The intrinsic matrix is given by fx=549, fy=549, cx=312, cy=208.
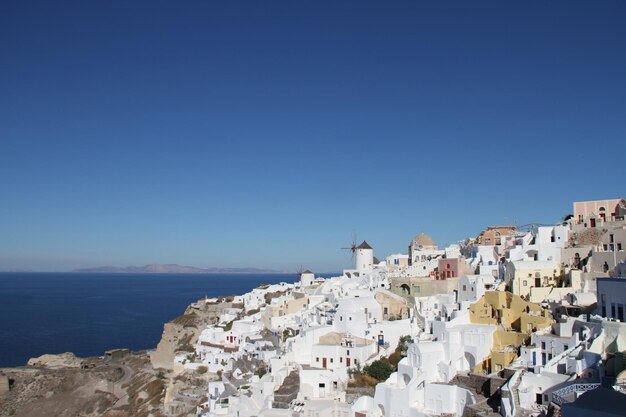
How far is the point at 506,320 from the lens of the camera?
27.5 metres

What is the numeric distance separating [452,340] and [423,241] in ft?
92.5

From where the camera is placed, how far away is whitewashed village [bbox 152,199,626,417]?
21.6 metres

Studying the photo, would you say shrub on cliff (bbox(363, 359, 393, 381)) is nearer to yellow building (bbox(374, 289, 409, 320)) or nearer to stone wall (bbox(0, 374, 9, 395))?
yellow building (bbox(374, 289, 409, 320))

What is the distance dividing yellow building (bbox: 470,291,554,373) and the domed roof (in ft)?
78.5

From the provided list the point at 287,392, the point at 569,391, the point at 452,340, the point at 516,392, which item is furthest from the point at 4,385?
the point at 569,391

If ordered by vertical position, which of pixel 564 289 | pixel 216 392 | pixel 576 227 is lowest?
pixel 216 392

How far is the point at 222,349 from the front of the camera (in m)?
42.4

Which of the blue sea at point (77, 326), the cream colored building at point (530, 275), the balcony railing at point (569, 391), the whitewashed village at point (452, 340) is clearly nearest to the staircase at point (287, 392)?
the whitewashed village at point (452, 340)

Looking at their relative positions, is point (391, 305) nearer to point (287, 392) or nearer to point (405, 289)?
point (405, 289)

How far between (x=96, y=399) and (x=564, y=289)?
3907 centimetres

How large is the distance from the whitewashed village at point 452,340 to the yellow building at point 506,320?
54 mm

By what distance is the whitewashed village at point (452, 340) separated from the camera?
70.7 ft

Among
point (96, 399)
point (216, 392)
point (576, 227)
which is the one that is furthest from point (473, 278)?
point (96, 399)

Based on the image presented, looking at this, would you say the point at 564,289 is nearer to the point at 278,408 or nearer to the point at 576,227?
the point at 576,227
